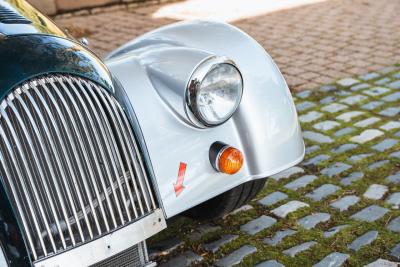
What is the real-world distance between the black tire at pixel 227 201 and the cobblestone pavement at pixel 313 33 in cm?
228

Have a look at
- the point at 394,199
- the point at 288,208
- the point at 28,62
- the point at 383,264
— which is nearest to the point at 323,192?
the point at 288,208

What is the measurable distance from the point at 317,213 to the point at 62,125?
1556 mm

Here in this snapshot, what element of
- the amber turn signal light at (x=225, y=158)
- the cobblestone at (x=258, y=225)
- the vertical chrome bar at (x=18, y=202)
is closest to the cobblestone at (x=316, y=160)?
the cobblestone at (x=258, y=225)

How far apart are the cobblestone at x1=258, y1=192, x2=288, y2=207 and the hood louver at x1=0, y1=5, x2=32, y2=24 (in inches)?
61.2

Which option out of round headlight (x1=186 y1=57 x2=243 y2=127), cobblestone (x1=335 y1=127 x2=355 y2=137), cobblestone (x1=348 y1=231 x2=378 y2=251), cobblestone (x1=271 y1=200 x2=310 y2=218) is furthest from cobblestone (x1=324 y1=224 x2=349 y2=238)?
cobblestone (x1=335 y1=127 x2=355 y2=137)

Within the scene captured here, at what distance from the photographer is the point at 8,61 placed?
202cm

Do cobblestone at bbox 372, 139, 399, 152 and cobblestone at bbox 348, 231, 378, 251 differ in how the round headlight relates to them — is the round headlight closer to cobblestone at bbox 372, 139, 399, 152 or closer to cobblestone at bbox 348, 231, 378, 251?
cobblestone at bbox 348, 231, 378, 251

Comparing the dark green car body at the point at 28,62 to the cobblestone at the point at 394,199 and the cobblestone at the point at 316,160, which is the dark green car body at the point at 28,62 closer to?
the cobblestone at the point at 394,199

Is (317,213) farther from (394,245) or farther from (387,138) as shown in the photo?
(387,138)

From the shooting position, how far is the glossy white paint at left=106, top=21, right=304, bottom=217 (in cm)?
232

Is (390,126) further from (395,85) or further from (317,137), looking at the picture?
(395,85)

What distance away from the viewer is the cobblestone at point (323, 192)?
322 centimetres

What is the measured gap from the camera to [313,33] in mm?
6617

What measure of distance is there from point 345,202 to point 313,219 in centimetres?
25
